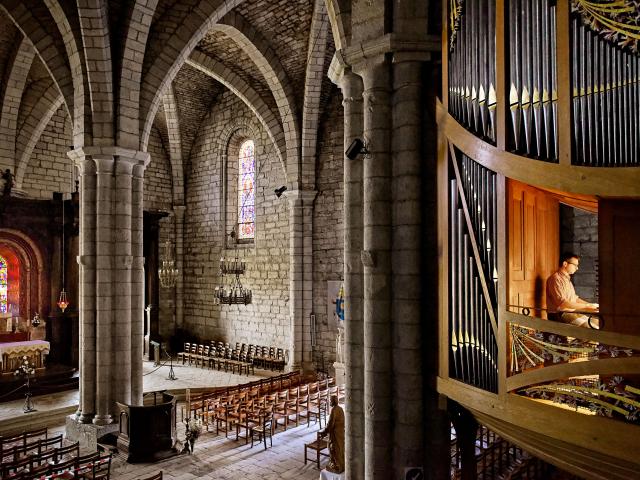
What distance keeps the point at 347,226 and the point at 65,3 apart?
25.8 ft

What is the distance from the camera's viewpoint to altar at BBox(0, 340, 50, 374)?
1394 cm

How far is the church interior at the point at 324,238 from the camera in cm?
363

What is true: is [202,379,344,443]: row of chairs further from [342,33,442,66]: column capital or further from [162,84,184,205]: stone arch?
[162,84,184,205]: stone arch

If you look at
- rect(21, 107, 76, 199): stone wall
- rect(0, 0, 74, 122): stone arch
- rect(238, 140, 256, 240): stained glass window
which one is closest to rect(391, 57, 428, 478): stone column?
rect(0, 0, 74, 122): stone arch

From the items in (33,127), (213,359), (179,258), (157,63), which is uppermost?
(33,127)

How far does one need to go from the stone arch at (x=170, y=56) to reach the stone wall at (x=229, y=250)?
6947 millimetres

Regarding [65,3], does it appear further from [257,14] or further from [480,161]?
[480,161]

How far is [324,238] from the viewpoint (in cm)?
1595

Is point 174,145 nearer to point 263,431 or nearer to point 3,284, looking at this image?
point 3,284

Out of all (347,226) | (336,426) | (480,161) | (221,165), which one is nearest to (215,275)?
(221,165)

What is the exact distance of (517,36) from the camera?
3.98 meters

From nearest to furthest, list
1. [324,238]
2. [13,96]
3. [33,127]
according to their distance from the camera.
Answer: [13,96]
[324,238]
[33,127]

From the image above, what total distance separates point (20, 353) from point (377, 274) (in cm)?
1313

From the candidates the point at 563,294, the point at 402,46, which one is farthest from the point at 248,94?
the point at 563,294
